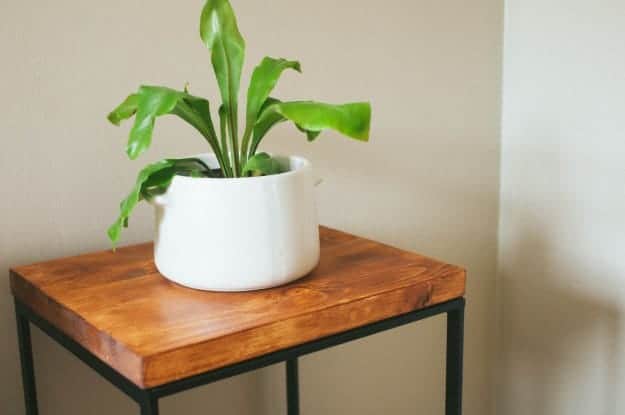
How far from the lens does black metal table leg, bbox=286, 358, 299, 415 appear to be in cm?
131

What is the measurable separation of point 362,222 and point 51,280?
2.19 feet

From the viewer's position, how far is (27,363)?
105cm

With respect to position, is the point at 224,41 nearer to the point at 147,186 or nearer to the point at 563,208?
the point at 147,186

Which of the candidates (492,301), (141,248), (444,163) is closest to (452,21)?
(444,163)

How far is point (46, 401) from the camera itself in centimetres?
116

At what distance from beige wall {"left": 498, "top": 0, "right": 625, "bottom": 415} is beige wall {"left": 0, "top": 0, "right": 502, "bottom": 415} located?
55mm

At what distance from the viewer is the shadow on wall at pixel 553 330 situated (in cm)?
152

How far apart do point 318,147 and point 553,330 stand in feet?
2.15

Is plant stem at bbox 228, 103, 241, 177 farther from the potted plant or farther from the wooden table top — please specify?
the wooden table top

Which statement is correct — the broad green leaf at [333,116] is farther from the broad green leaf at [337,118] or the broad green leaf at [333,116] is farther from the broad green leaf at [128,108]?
the broad green leaf at [128,108]

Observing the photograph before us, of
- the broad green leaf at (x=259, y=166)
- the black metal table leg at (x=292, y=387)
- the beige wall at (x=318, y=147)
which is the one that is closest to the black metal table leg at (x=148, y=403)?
the broad green leaf at (x=259, y=166)

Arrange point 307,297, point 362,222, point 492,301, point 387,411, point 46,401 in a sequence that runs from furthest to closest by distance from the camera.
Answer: point 492,301
point 387,411
point 362,222
point 46,401
point 307,297

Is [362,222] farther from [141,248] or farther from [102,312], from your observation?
[102,312]

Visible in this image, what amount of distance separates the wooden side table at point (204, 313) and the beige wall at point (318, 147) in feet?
0.37
